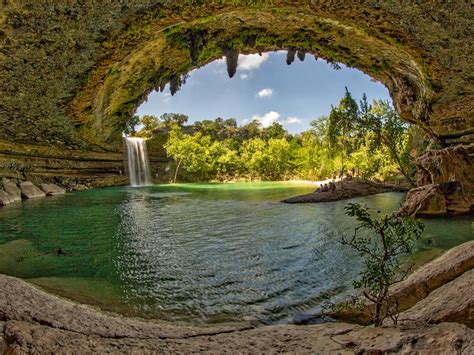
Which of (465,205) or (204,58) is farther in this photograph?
(204,58)

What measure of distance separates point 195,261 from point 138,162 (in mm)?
35872

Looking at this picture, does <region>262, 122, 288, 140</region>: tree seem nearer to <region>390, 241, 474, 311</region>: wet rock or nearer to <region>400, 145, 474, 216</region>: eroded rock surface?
<region>400, 145, 474, 216</region>: eroded rock surface

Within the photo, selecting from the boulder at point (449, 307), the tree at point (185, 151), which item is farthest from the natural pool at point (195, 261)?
the tree at point (185, 151)

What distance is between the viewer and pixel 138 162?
39.9 metres

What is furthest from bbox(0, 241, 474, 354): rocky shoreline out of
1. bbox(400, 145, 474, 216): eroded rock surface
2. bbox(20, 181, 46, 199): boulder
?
bbox(20, 181, 46, 199): boulder

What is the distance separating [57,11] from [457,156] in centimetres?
1603

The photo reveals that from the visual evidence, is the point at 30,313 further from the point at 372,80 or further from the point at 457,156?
the point at 372,80

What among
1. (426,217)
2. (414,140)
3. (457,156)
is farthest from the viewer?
(414,140)

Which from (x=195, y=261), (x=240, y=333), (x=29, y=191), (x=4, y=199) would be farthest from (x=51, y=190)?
(x=240, y=333)

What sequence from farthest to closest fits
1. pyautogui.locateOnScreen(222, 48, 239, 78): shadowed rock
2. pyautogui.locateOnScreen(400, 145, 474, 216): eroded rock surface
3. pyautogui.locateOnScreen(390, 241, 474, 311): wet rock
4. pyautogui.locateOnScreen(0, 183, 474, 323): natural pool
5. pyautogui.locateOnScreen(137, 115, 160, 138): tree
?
pyautogui.locateOnScreen(137, 115, 160, 138): tree → pyautogui.locateOnScreen(222, 48, 239, 78): shadowed rock → pyautogui.locateOnScreen(400, 145, 474, 216): eroded rock surface → pyautogui.locateOnScreen(0, 183, 474, 323): natural pool → pyautogui.locateOnScreen(390, 241, 474, 311): wet rock

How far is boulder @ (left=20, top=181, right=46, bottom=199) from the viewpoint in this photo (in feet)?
65.8

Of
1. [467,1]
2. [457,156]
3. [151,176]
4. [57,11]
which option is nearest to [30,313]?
[57,11]

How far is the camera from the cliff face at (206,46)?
8109mm

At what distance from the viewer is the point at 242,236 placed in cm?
902
